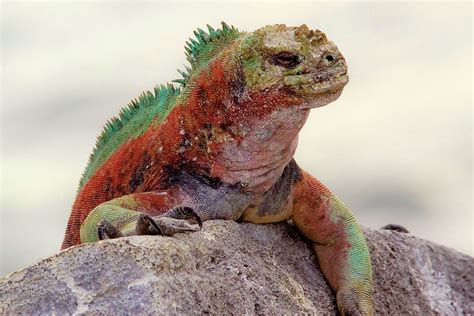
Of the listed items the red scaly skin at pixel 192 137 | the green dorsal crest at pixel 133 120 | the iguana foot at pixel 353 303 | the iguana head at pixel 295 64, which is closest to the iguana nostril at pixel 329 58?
the iguana head at pixel 295 64

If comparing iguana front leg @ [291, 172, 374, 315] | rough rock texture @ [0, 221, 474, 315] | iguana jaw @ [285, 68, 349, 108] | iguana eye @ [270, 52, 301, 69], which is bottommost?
rough rock texture @ [0, 221, 474, 315]

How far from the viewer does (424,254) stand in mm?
8648

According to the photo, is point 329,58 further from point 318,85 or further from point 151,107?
point 151,107

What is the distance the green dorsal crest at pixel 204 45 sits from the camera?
7.15 metres

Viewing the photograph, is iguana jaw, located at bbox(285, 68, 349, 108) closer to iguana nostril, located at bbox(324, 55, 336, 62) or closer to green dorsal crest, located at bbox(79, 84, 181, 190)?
iguana nostril, located at bbox(324, 55, 336, 62)

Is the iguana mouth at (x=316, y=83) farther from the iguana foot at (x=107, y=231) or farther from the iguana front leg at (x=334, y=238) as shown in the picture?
the iguana foot at (x=107, y=231)

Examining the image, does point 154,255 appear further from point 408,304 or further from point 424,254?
point 424,254

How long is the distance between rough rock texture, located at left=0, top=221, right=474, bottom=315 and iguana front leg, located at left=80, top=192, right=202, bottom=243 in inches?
3.9

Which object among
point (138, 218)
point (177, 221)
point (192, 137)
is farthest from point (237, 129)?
point (138, 218)

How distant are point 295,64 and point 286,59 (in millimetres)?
63

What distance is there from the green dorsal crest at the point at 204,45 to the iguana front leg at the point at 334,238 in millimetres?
1001

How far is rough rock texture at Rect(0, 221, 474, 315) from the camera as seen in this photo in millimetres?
5344

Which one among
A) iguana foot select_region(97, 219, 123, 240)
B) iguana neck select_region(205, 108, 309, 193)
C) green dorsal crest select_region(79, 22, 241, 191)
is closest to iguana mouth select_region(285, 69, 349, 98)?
iguana neck select_region(205, 108, 309, 193)

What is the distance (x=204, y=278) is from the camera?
5.88 meters
